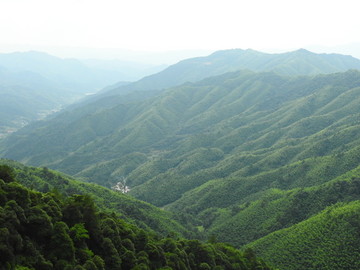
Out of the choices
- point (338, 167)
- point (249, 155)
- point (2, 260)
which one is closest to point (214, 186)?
point (249, 155)

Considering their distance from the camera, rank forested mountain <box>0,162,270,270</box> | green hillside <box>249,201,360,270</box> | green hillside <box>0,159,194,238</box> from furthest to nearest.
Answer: green hillside <box>0,159,194,238</box>
green hillside <box>249,201,360,270</box>
forested mountain <box>0,162,270,270</box>

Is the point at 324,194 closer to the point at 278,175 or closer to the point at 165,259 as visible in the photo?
the point at 278,175

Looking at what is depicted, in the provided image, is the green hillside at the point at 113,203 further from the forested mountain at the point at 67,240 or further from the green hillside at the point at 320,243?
the forested mountain at the point at 67,240

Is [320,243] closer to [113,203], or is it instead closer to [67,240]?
[67,240]

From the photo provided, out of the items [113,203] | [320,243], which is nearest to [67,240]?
[320,243]

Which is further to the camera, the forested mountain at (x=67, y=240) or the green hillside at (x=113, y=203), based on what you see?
the green hillside at (x=113, y=203)

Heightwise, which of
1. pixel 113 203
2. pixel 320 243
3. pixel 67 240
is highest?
pixel 67 240

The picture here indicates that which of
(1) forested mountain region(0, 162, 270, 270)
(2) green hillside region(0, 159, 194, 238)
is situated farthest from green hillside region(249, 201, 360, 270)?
(1) forested mountain region(0, 162, 270, 270)

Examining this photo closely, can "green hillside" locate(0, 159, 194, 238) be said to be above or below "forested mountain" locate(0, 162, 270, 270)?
below

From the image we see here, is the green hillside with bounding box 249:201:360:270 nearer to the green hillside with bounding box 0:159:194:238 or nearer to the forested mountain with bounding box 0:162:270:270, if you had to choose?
the green hillside with bounding box 0:159:194:238

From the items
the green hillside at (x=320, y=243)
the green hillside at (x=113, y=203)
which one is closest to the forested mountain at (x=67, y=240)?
the green hillside at (x=320, y=243)
